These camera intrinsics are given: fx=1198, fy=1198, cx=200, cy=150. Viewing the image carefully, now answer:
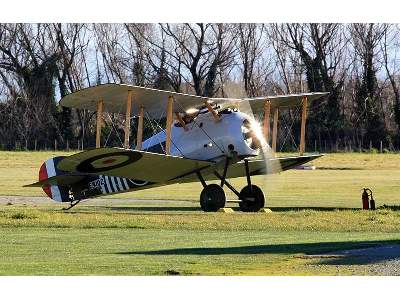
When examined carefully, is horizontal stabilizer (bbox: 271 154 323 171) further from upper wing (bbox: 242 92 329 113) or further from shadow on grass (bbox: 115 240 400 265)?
shadow on grass (bbox: 115 240 400 265)

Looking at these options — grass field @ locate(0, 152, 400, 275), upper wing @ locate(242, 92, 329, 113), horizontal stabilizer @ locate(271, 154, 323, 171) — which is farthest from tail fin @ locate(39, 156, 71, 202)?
horizontal stabilizer @ locate(271, 154, 323, 171)

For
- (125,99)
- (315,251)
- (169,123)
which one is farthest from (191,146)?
(315,251)

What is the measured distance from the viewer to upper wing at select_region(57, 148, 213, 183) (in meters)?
23.9

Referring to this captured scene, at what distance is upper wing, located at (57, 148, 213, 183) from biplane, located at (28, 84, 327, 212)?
0.02m

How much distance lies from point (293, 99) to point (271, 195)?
7127mm

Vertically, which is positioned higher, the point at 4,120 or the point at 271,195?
the point at 4,120

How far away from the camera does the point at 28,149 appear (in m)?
A: 33.5

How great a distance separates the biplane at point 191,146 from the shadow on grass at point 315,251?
7.19 metres

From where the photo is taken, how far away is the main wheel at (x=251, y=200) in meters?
26.7

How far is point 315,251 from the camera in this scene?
1703 centimetres

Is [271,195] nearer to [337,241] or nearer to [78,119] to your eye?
[78,119]

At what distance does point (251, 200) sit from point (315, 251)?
32.0 feet

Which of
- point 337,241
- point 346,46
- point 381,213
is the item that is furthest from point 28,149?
point 337,241

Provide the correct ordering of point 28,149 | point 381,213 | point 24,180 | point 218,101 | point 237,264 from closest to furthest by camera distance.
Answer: point 237,264, point 381,213, point 218,101, point 28,149, point 24,180
